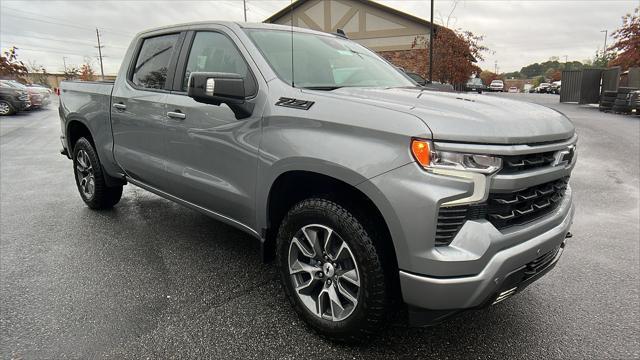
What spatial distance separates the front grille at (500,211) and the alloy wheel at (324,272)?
1.76ft

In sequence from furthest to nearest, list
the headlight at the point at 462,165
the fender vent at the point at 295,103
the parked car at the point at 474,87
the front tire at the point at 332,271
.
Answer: the parked car at the point at 474,87 < the fender vent at the point at 295,103 < the front tire at the point at 332,271 < the headlight at the point at 462,165

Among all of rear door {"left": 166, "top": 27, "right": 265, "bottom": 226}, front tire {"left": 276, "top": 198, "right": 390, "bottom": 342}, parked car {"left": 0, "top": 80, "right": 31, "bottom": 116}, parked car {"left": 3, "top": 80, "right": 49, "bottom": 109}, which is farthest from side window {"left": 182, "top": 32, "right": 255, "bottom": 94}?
parked car {"left": 3, "top": 80, "right": 49, "bottom": 109}

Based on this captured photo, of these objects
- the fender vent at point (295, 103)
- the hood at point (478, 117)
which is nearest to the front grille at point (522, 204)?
the hood at point (478, 117)

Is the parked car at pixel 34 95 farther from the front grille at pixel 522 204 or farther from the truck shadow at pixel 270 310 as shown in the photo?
the front grille at pixel 522 204

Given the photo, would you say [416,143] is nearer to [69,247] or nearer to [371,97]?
[371,97]

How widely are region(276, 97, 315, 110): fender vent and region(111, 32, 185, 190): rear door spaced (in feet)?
4.34

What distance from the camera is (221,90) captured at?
2.61 metres

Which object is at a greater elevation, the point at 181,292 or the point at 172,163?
the point at 172,163

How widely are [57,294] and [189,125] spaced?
1528 millimetres

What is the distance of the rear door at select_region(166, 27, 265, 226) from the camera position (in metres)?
2.86

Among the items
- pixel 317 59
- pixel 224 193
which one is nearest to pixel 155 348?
pixel 224 193

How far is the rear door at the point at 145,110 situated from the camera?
3635mm

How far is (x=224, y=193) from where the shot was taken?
307cm

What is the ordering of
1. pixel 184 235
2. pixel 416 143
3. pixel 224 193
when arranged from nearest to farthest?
1. pixel 416 143
2. pixel 224 193
3. pixel 184 235
